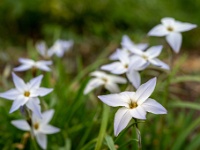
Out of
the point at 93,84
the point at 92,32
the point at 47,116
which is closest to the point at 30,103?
the point at 47,116

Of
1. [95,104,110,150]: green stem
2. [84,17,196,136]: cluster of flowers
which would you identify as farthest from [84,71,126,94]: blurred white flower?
[95,104,110,150]: green stem

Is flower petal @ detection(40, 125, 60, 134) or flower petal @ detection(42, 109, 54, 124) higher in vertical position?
flower petal @ detection(42, 109, 54, 124)

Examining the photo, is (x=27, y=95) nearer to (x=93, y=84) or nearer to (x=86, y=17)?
(x=93, y=84)

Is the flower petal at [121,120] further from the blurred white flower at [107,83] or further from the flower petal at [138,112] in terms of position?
the blurred white flower at [107,83]

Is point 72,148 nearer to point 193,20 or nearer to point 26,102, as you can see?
point 26,102

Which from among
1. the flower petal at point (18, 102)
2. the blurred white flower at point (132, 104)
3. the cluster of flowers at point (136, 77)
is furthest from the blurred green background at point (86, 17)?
the blurred white flower at point (132, 104)

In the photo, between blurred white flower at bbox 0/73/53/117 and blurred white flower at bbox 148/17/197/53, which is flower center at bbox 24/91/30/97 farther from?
blurred white flower at bbox 148/17/197/53

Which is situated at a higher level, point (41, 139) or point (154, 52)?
point (154, 52)
